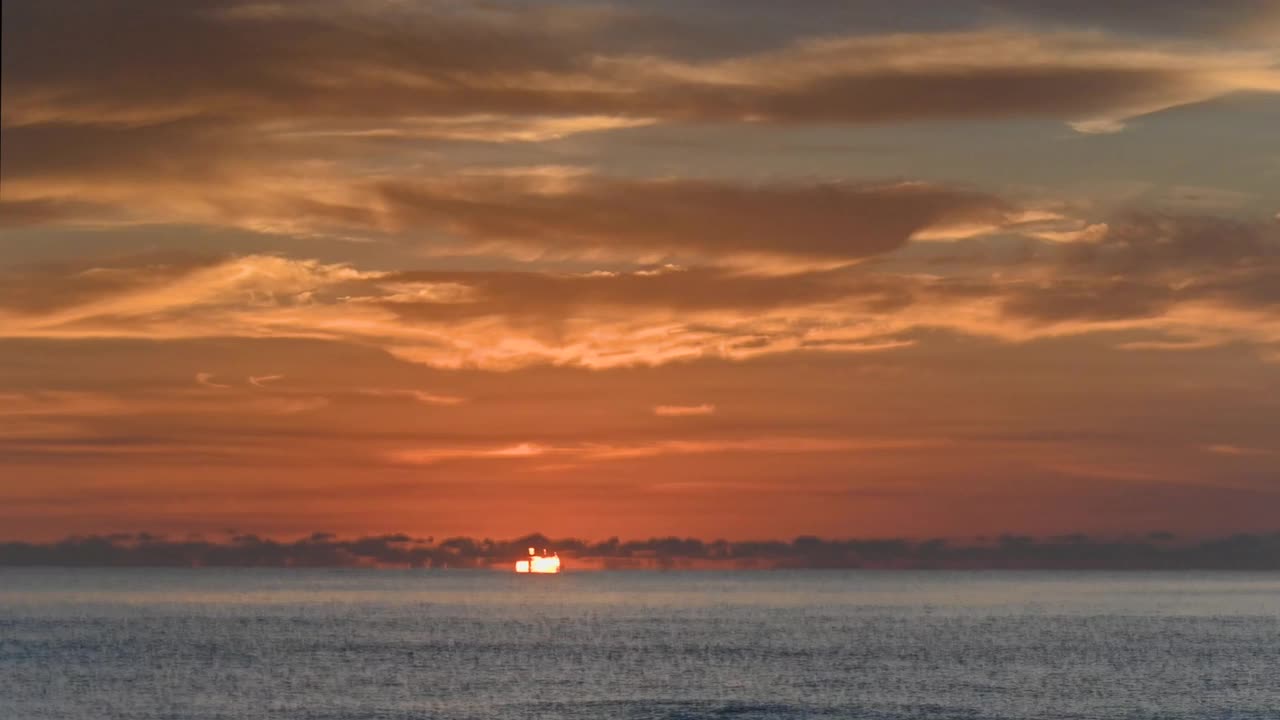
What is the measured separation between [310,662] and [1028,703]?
63.1 metres

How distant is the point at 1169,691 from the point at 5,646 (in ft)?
349

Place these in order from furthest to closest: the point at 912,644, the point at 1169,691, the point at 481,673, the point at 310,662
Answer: the point at 912,644 → the point at 310,662 → the point at 481,673 → the point at 1169,691

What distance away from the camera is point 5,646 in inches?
6117

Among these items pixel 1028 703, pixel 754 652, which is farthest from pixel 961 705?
pixel 754 652

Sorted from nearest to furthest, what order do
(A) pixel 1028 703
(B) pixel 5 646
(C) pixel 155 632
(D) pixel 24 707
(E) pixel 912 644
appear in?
(D) pixel 24 707 → (A) pixel 1028 703 → (B) pixel 5 646 → (E) pixel 912 644 → (C) pixel 155 632

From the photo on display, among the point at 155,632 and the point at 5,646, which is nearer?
the point at 5,646

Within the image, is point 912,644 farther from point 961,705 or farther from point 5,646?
point 5,646

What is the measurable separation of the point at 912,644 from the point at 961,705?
6405cm

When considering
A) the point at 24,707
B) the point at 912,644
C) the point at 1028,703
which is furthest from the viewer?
the point at 912,644

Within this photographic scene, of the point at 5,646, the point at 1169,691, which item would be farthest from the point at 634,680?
the point at 5,646

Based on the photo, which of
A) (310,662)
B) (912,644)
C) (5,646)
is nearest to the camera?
(310,662)

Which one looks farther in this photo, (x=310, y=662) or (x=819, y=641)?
(x=819, y=641)

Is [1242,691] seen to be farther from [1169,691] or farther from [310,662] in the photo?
[310,662]

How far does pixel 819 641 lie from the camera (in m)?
180
